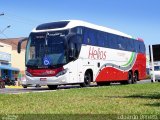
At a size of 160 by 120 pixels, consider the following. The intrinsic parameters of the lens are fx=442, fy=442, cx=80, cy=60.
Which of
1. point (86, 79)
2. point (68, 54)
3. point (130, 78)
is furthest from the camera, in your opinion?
point (130, 78)

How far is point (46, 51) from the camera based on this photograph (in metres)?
25.3

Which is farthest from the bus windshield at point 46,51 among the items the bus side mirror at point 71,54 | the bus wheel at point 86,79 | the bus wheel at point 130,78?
the bus wheel at point 130,78

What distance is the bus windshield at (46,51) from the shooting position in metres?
25.2

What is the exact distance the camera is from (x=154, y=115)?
9.17 m

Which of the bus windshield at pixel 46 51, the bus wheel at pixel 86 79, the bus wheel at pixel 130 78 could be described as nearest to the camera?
the bus windshield at pixel 46 51

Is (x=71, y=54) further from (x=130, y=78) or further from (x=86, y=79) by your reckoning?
(x=130, y=78)

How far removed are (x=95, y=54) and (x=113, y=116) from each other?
19593 mm

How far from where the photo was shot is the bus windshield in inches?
992

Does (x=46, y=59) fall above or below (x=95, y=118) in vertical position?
above

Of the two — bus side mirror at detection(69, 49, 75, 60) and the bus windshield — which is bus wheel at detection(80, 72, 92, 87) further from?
the bus windshield

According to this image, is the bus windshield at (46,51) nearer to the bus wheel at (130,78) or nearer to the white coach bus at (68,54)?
the white coach bus at (68,54)

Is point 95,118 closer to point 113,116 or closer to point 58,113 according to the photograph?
point 113,116

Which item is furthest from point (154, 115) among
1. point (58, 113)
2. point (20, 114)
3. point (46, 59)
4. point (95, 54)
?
point (95, 54)

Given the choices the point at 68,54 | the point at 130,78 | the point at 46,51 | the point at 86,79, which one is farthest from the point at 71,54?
the point at 130,78
